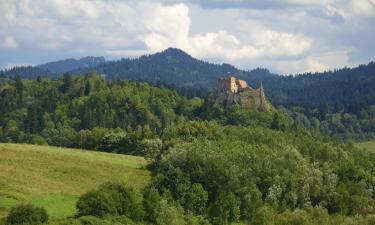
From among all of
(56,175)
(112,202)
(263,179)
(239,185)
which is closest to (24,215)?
(112,202)

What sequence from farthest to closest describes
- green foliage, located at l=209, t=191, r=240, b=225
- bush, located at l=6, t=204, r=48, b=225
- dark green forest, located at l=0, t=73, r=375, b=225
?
green foliage, located at l=209, t=191, r=240, b=225
dark green forest, located at l=0, t=73, r=375, b=225
bush, located at l=6, t=204, r=48, b=225

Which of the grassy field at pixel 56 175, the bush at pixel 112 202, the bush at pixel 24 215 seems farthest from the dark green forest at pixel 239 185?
the grassy field at pixel 56 175

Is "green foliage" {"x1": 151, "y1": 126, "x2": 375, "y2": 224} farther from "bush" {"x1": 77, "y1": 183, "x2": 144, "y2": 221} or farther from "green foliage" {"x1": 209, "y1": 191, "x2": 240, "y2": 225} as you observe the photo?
"bush" {"x1": 77, "y1": 183, "x2": 144, "y2": 221}

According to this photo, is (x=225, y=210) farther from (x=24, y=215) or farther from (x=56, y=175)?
(x=24, y=215)

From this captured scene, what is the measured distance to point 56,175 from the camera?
3462 inches

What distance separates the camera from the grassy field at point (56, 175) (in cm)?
7025

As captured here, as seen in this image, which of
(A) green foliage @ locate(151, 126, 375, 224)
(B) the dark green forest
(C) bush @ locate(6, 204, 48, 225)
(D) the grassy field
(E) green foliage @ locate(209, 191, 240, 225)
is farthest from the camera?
(A) green foliage @ locate(151, 126, 375, 224)

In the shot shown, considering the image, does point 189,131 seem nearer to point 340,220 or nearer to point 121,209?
point 340,220

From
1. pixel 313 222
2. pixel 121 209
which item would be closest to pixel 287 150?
pixel 313 222

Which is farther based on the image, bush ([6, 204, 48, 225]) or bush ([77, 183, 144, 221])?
bush ([77, 183, 144, 221])

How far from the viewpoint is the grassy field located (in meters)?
70.2

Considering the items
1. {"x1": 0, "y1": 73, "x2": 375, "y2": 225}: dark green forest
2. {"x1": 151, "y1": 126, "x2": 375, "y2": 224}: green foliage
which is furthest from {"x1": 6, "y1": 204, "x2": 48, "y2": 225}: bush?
{"x1": 151, "y1": 126, "x2": 375, "y2": 224}: green foliage

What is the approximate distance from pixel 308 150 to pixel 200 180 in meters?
33.3

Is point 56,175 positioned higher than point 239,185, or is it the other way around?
point 56,175
